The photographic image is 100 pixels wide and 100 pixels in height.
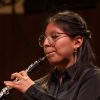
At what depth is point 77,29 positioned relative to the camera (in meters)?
2.05

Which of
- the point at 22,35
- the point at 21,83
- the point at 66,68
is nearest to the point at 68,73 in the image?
the point at 66,68

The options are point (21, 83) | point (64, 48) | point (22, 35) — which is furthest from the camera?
point (22, 35)

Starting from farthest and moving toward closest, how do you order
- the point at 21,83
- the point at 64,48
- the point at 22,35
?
the point at 22,35, the point at 64,48, the point at 21,83

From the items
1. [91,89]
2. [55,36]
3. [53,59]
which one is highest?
[55,36]

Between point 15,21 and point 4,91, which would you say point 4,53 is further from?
point 4,91

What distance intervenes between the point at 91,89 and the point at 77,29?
12.4 inches

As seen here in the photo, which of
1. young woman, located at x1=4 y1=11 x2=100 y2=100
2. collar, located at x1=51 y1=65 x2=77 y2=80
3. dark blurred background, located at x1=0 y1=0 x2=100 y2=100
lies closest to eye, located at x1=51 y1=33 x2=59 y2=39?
young woman, located at x1=4 y1=11 x2=100 y2=100

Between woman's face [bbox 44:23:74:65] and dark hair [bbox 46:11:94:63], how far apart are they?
0.03 metres

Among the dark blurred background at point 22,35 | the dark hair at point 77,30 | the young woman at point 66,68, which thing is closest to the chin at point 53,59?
the young woman at point 66,68

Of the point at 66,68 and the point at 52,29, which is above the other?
the point at 52,29

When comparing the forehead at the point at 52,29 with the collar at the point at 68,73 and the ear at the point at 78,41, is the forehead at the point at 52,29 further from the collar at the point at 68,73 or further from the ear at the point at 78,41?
the collar at the point at 68,73

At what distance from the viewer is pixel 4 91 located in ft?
6.63

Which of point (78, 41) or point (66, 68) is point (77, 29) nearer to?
point (78, 41)

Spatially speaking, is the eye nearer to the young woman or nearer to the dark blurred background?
the young woman
